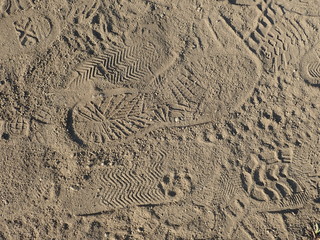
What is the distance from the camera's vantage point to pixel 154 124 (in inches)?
188

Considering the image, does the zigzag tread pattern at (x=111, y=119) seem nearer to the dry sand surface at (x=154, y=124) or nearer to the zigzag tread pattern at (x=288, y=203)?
the dry sand surface at (x=154, y=124)

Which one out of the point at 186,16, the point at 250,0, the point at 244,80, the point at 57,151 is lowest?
the point at 57,151

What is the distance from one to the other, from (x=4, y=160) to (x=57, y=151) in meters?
0.79

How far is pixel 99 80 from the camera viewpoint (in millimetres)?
4746

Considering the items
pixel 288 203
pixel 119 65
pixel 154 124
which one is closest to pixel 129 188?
pixel 154 124

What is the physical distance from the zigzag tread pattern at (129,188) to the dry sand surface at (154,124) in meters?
0.02

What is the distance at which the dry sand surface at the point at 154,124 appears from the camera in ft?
15.4

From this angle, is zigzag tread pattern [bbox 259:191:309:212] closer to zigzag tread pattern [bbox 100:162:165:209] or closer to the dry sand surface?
the dry sand surface

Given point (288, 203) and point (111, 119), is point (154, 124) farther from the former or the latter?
point (288, 203)

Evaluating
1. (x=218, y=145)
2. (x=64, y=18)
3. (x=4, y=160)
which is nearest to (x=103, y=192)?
(x=4, y=160)

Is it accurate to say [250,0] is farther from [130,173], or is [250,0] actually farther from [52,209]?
[52,209]

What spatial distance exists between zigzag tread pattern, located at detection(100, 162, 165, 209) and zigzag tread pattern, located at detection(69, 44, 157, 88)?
4.60 feet

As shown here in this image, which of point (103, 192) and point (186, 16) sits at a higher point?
point (186, 16)

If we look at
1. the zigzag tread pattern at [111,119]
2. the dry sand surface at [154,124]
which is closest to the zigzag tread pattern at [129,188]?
the dry sand surface at [154,124]
